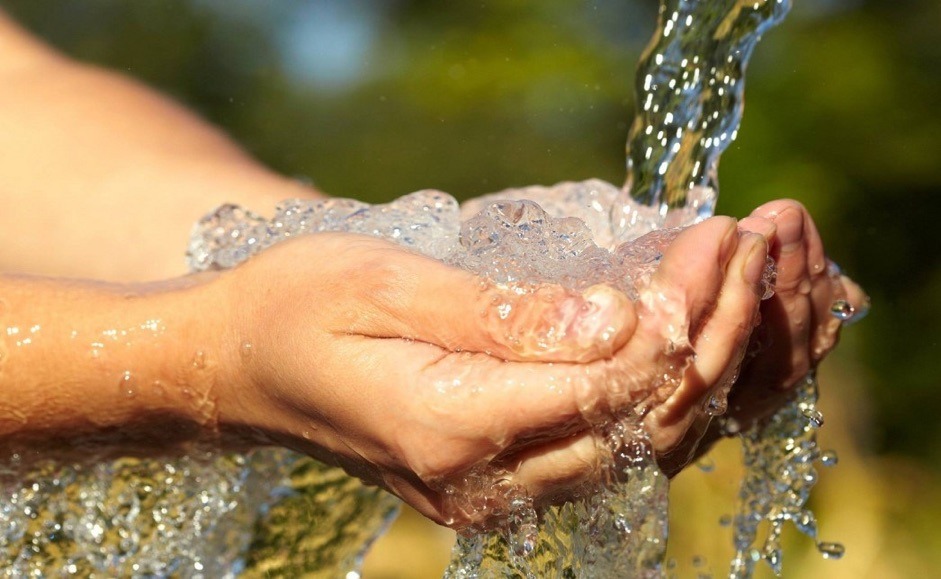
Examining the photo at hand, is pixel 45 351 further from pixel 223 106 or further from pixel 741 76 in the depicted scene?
pixel 223 106

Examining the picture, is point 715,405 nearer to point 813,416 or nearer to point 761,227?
point 761,227

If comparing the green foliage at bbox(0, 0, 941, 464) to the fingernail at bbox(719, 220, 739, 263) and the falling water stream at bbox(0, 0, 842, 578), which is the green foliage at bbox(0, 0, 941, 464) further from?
the fingernail at bbox(719, 220, 739, 263)

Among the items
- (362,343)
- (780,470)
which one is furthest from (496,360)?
(780,470)

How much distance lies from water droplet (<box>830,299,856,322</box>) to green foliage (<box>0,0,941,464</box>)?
2478 mm

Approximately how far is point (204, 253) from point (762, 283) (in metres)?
0.68

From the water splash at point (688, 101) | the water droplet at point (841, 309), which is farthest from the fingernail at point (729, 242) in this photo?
the water splash at point (688, 101)

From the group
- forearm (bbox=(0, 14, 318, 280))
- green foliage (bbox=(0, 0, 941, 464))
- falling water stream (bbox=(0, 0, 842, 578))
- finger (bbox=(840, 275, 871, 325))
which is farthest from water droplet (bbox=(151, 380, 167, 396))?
green foliage (bbox=(0, 0, 941, 464))

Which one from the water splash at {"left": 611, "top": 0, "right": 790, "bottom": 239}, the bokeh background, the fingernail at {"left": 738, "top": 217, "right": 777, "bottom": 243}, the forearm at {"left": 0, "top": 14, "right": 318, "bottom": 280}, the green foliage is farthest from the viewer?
the green foliage

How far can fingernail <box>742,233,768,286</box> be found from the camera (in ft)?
2.80

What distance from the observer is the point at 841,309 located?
112 centimetres

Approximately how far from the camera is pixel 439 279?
0.86 meters

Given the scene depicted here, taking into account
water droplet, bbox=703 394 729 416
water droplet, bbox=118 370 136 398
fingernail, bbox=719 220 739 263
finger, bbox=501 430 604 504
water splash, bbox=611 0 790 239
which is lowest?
finger, bbox=501 430 604 504

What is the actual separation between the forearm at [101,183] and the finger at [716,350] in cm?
77

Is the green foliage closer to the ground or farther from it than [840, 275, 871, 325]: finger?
farther from it
